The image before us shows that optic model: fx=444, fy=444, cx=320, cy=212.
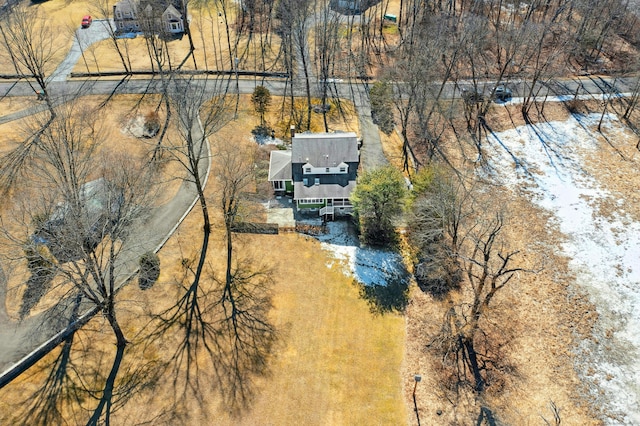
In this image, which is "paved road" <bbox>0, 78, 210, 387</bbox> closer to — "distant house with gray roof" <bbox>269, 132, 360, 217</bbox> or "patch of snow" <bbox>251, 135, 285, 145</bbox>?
"distant house with gray roof" <bbox>269, 132, 360, 217</bbox>

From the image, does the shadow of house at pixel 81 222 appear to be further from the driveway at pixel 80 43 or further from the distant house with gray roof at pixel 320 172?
the driveway at pixel 80 43

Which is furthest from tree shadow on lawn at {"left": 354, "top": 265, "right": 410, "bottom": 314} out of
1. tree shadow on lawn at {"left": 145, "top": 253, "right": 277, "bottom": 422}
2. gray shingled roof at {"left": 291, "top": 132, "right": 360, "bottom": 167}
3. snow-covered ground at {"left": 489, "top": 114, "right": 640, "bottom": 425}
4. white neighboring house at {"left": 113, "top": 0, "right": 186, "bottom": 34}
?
white neighboring house at {"left": 113, "top": 0, "right": 186, "bottom": 34}

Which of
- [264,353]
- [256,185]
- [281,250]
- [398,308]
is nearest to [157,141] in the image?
[256,185]

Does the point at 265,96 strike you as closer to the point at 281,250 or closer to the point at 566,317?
the point at 281,250

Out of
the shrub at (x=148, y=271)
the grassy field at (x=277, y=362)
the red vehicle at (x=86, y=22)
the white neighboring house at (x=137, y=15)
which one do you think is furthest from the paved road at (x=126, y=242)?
the red vehicle at (x=86, y=22)

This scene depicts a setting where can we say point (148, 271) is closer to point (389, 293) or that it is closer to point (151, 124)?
point (389, 293)

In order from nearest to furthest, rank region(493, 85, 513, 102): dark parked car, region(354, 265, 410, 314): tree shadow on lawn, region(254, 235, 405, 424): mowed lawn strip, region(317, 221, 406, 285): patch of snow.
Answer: region(254, 235, 405, 424): mowed lawn strip, region(354, 265, 410, 314): tree shadow on lawn, region(317, 221, 406, 285): patch of snow, region(493, 85, 513, 102): dark parked car

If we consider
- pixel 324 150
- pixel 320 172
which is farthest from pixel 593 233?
pixel 324 150
